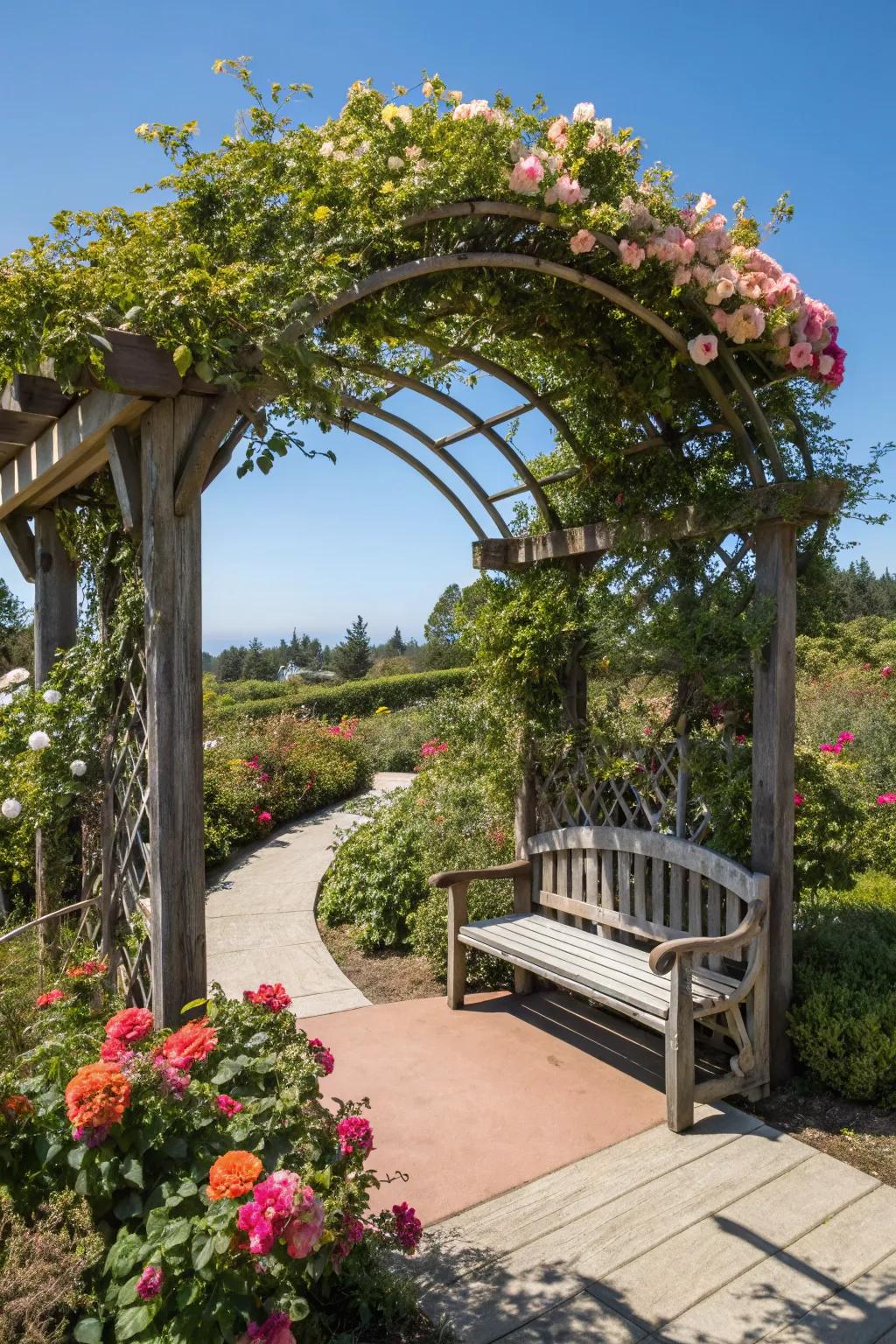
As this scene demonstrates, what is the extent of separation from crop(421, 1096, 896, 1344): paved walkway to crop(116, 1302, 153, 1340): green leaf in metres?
0.88

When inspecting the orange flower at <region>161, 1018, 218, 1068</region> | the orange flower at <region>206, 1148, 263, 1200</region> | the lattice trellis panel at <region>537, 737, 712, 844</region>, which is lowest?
the orange flower at <region>206, 1148, 263, 1200</region>

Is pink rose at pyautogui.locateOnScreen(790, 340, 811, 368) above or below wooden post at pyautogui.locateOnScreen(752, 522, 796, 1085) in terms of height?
above

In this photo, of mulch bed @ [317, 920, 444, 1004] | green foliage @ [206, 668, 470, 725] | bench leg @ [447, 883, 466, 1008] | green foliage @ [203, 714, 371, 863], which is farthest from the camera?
green foliage @ [206, 668, 470, 725]

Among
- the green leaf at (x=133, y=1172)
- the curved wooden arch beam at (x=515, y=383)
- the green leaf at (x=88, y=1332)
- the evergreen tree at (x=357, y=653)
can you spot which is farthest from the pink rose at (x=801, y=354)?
the evergreen tree at (x=357, y=653)

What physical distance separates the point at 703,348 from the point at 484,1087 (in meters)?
3.00

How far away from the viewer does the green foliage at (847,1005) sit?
3.08m

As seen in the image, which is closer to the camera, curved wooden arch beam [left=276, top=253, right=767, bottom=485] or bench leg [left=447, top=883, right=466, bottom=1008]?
curved wooden arch beam [left=276, top=253, right=767, bottom=485]

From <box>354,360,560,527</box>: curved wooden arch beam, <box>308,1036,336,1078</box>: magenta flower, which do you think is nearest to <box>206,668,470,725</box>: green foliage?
<box>354,360,560,527</box>: curved wooden arch beam

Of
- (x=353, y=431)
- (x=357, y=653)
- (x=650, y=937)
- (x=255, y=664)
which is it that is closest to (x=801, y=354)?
(x=353, y=431)

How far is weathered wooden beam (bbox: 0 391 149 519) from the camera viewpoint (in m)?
2.62

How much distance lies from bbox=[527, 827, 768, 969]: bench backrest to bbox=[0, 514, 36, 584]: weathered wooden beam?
2.92 m

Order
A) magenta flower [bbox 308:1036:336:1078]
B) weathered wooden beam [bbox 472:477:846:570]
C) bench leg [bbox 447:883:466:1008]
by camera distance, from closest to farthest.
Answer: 1. magenta flower [bbox 308:1036:336:1078]
2. weathered wooden beam [bbox 472:477:846:570]
3. bench leg [bbox 447:883:466:1008]

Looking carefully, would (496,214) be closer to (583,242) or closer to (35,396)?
(583,242)

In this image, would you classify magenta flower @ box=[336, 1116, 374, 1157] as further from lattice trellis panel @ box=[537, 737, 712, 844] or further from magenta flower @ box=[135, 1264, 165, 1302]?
lattice trellis panel @ box=[537, 737, 712, 844]
